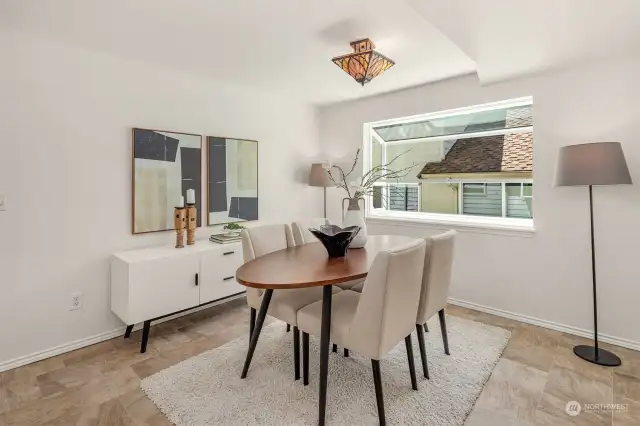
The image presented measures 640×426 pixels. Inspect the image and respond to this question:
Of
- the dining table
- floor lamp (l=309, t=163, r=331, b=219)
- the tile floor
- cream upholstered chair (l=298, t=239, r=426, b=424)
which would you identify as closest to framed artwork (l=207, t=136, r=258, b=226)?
floor lamp (l=309, t=163, r=331, b=219)

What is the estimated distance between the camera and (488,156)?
136 inches

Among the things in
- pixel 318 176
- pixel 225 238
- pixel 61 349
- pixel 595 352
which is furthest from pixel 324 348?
pixel 318 176

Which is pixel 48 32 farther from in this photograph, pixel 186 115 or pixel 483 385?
pixel 483 385

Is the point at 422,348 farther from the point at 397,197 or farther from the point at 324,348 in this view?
the point at 397,197

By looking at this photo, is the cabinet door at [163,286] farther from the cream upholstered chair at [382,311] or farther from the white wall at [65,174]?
the cream upholstered chair at [382,311]

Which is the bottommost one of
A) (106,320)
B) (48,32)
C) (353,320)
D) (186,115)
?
(106,320)

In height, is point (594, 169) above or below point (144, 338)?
above

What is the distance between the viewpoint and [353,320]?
1710mm

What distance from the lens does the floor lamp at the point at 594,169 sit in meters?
2.22

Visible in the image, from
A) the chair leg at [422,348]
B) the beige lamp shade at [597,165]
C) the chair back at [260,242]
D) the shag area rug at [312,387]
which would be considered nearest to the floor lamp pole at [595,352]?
the beige lamp shade at [597,165]

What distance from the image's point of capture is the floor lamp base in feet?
7.45

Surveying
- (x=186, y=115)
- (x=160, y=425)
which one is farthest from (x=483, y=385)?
(x=186, y=115)

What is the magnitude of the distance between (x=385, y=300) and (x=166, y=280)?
1856mm

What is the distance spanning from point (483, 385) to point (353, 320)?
1.04 m
